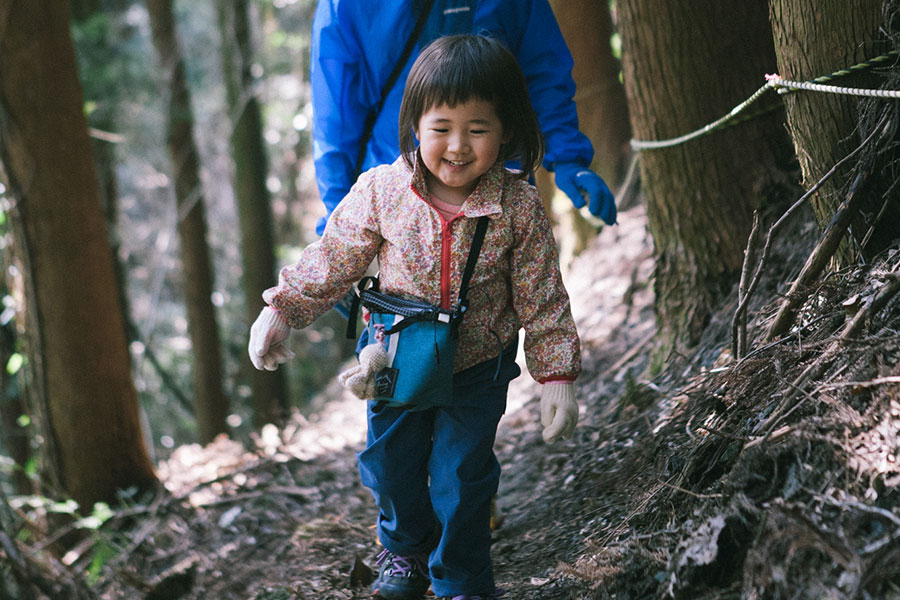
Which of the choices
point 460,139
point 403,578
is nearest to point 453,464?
point 403,578

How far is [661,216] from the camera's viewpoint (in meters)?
3.89

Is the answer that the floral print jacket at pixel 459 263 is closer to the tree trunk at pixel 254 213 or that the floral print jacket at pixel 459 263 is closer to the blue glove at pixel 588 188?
the blue glove at pixel 588 188

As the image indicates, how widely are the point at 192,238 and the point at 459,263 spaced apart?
8.50m

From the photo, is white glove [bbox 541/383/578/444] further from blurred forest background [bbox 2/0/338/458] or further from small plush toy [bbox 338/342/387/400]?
blurred forest background [bbox 2/0/338/458]

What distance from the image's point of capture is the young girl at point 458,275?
2.46 meters

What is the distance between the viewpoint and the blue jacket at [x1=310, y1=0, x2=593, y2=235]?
2992 millimetres

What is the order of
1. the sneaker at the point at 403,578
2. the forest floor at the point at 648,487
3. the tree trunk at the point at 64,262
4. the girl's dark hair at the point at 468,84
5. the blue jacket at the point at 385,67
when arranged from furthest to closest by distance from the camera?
1. the tree trunk at the point at 64,262
2. the blue jacket at the point at 385,67
3. the sneaker at the point at 403,578
4. the girl's dark hair at the point at 468,84
5. the forest floor at the point at 648,487

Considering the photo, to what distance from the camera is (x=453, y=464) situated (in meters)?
2.67

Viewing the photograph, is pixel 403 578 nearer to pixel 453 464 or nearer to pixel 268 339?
pixel 453 464

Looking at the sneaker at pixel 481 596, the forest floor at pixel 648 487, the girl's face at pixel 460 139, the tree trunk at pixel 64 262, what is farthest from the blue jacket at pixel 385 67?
the tree trunk at pixel 64 262

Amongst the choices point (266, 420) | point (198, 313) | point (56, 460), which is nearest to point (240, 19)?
point (198, 313)

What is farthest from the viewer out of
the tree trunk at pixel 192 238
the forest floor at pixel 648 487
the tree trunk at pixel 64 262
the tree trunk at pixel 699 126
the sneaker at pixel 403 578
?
the tree trunk at pixel 192 238

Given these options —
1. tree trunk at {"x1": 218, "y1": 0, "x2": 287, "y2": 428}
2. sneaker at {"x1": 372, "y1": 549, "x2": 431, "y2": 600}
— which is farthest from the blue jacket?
tree trunk at {"x1": 218, "y1": 0, "x2": 287, "y2": 428}

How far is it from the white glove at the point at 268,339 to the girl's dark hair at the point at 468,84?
2.26 ft
